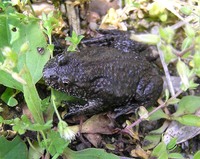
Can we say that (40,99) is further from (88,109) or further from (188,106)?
(188,106)

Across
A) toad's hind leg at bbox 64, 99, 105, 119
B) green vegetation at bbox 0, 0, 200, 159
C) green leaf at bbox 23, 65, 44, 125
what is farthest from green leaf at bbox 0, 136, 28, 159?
toad's hind leg at bbox 64, 99, 105, 119

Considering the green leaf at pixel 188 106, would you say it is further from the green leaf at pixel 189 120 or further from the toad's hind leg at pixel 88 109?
the toad's hind leg at pixel 88 109

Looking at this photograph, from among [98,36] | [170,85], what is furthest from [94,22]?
[170,85]

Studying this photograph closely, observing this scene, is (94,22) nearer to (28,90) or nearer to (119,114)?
(119,114)

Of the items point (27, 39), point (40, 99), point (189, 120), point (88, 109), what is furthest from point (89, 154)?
point (27, 39)

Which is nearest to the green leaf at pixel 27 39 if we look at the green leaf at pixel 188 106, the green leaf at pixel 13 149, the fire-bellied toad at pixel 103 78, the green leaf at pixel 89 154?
the fire-bellied toad at pixel 103 78
